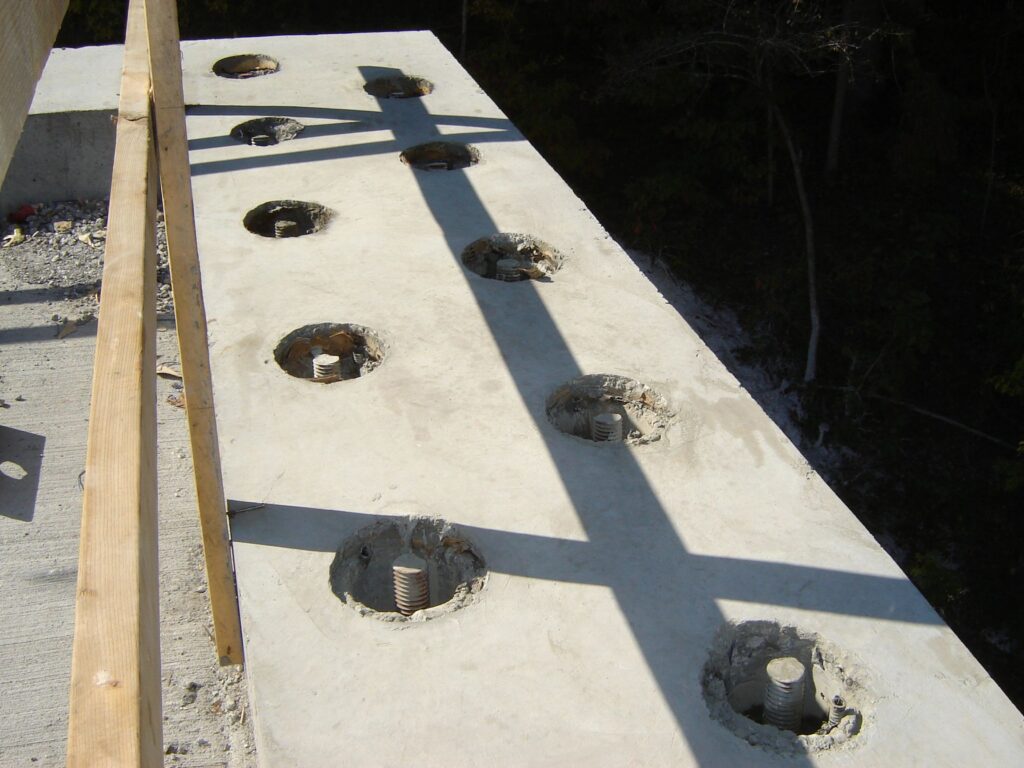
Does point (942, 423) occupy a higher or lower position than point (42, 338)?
lower

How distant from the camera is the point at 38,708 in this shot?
4129 mm

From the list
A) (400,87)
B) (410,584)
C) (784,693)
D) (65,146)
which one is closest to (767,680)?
(784,693)

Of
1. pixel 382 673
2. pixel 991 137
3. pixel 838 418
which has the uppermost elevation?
pixel 382 673

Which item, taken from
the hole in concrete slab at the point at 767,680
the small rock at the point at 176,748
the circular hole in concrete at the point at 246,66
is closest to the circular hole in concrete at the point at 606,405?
the hole in concrete slab at the point at 767,680

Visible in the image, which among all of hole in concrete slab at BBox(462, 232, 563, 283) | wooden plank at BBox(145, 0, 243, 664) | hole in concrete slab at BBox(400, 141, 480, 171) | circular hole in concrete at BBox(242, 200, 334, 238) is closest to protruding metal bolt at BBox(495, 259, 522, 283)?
hole in concrete slab at BBox(462, 232, 563, 283)

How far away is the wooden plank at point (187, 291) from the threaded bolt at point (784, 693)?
1737 millimetres

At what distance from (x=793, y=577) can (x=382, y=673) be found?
1326 millimetres

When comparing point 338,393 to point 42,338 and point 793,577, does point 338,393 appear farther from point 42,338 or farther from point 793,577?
point 42,338

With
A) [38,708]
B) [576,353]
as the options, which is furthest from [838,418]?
[38,708]

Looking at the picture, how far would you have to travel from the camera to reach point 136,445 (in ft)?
6.18

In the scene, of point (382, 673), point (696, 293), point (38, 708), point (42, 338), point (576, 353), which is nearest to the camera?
point (382, 673)

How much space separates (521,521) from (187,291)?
4.33 ft

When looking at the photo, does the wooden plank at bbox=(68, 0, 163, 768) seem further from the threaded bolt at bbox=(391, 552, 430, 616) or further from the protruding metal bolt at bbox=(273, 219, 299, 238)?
the protruding metal bolt at bbox=(273, 219, 299, 238)

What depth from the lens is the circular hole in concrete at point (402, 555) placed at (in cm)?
340
